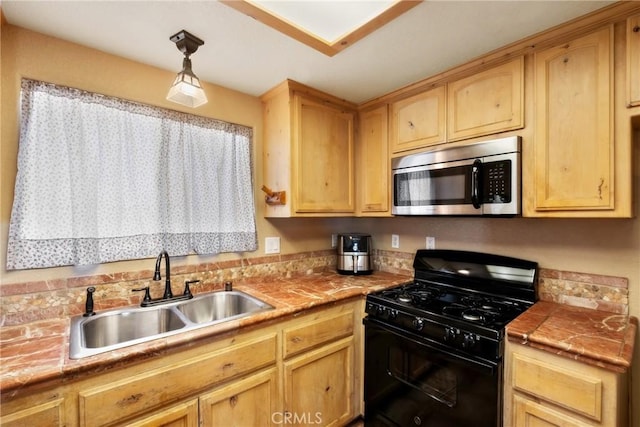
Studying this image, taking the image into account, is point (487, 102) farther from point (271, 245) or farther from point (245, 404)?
point (245, 404)

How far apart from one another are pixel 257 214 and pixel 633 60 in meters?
2.16

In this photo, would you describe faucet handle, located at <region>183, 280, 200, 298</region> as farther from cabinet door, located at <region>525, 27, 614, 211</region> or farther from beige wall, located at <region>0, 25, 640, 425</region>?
cabinet door, located at <region>525, 27, 614, 211</region>

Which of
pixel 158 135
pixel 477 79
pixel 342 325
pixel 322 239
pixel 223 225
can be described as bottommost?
pixel 342 325

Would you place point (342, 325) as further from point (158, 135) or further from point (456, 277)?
point (158, 135)

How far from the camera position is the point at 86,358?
104 centimetres

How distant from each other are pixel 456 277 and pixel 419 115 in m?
1.15

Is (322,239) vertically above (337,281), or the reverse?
(322,239)

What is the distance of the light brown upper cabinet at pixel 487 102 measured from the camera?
1570 mm

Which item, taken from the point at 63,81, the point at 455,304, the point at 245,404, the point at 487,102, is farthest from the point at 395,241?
the point at 63,81

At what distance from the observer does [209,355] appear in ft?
4.29

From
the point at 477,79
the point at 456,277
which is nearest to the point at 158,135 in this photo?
the point at 477,79

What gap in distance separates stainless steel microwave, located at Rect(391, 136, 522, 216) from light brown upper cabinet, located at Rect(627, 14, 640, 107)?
43 centimetres

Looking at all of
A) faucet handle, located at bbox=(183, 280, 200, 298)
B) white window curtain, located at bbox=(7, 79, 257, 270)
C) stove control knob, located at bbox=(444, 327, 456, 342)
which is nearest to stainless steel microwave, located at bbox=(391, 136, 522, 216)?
stove control knob, located at bbox=(444, 327, 456, 342)

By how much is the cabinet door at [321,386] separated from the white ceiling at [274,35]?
5.58 feet
